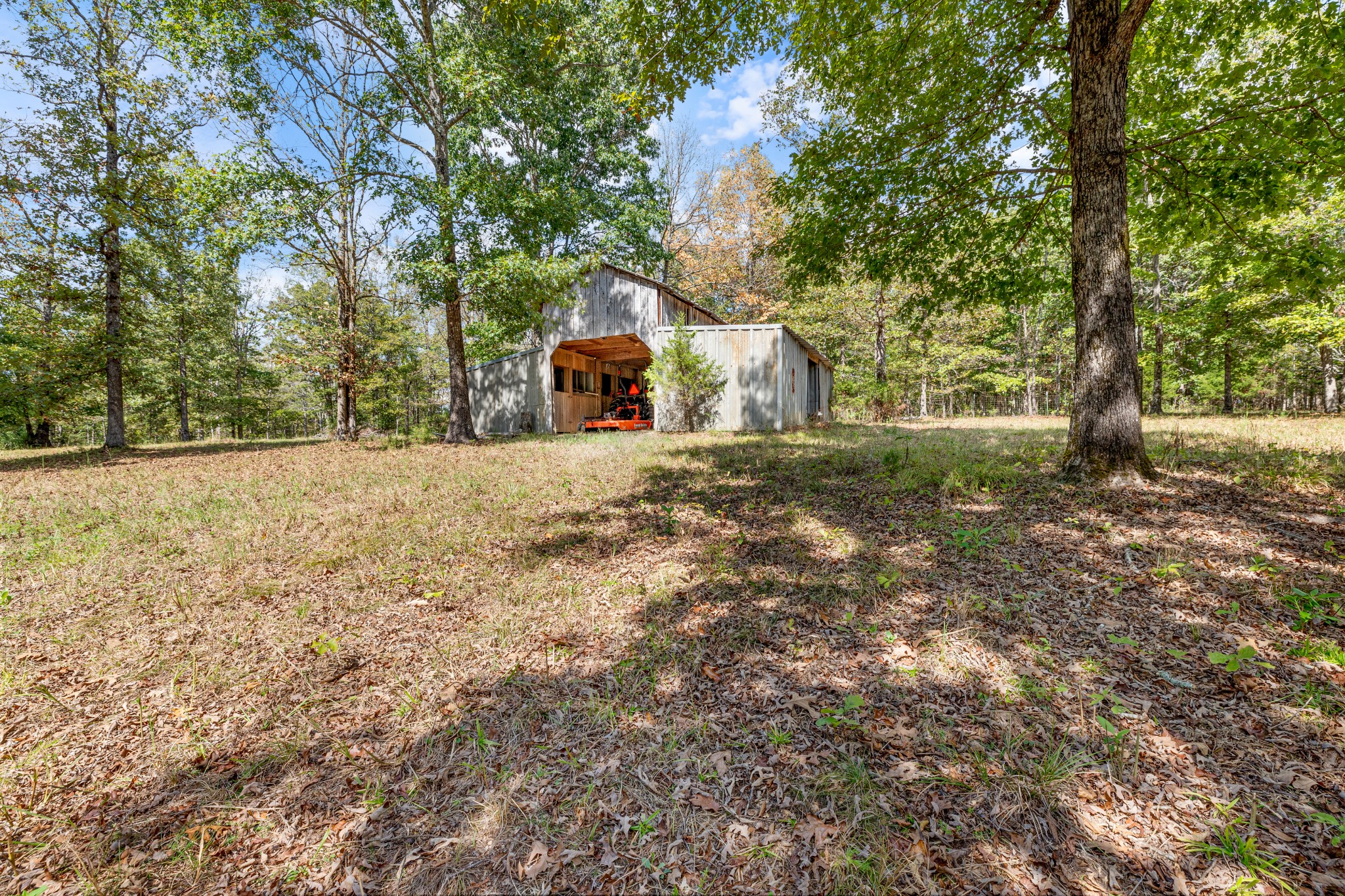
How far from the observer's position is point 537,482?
7.17m

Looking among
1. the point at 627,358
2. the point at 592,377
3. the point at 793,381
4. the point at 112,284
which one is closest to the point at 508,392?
the point at 592,377

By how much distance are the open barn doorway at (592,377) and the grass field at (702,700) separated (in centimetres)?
1361

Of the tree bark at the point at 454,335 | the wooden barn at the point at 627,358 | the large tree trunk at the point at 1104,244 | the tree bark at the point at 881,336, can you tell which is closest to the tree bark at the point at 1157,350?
the tree bark at the point at 881,336

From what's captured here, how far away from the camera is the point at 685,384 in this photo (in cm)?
1480

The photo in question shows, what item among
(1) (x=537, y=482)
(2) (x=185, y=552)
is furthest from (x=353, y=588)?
(1) (x=537, y=482)

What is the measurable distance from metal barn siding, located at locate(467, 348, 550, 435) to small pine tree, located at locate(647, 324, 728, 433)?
5.34 meters

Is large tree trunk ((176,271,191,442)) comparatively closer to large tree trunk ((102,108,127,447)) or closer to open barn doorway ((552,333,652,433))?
large tree trunk ((102,108,127,447))

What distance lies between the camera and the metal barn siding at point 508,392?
18438 mm

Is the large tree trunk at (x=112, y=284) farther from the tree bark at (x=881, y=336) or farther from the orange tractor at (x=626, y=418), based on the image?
the tree bark at (x=881, y=336)

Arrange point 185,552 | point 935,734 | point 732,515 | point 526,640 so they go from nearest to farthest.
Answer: point 935,734, point 526,640, point 185,552, point 732,515

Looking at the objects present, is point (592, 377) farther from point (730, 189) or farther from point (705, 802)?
point (705, 802)

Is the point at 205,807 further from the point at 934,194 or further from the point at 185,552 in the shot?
the point at 934,194

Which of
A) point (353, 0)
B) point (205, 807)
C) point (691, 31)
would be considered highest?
point (353, 0)

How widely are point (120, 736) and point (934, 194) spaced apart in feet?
32.4
